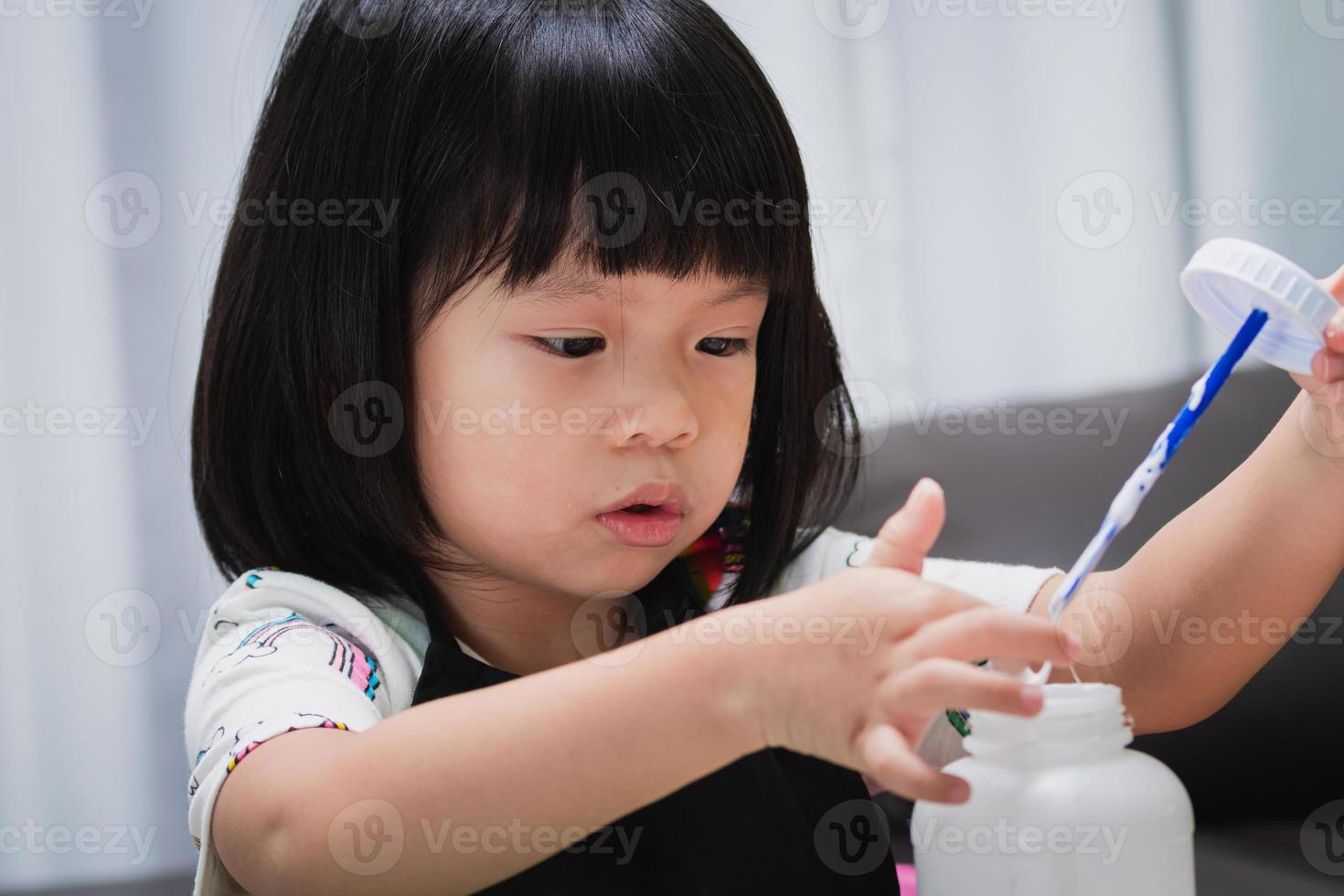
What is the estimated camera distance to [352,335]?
746 millimetres

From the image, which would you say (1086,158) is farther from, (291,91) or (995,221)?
(291,91)

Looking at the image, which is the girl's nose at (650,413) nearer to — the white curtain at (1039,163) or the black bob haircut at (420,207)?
the black bob haircut at (420,207)

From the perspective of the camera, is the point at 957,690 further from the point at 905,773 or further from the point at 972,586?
the point at 972,586

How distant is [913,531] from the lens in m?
0.48

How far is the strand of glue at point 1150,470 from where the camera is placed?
0.50 m

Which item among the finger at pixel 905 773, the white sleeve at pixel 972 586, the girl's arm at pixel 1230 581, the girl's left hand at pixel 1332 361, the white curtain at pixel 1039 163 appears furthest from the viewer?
the white curtain at pixel 1039 163

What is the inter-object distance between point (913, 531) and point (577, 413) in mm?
255

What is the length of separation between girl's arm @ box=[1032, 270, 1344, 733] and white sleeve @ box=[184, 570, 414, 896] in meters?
0.44

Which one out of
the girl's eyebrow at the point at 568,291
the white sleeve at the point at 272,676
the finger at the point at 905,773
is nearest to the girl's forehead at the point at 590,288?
the girl's eyebrow at the point at 568,291

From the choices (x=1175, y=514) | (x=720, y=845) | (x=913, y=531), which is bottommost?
(x=720, y=845)

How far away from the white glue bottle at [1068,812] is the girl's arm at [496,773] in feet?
0.31

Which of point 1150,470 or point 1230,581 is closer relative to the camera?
point 1150,470

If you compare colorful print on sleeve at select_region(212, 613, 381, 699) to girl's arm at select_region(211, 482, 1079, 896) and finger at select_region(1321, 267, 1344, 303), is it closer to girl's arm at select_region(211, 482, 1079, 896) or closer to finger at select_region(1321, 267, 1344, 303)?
girl's arm at select_region(211, 482, 1079, 896)

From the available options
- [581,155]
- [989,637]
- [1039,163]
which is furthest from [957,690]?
[1039,163]
